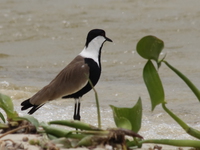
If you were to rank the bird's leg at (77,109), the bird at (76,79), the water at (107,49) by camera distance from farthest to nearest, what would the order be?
the water at (107,49) < the bird's leg at (77,109) < the bird at (76,79)

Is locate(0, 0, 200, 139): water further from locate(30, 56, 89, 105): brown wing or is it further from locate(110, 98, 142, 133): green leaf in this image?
locate(110, 98, 142, 133): green leaf

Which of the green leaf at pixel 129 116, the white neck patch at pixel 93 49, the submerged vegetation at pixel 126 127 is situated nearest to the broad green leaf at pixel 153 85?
the submerged vegetation at pixel 126 127

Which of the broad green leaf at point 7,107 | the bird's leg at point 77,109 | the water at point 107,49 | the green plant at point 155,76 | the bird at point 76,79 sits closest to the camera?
the green plant at point 155,76

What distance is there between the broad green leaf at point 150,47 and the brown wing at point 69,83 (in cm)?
182

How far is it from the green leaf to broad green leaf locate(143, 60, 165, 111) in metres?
0.10

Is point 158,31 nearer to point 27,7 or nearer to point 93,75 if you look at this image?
point 27,7

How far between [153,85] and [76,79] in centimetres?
189

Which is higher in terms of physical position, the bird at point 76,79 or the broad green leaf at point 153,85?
the broad green leaf at point 153,85

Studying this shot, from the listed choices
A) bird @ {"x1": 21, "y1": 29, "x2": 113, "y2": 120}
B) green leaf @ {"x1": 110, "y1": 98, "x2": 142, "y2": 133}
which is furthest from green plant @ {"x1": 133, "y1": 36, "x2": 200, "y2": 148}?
bird @ {"x1": 21, "y1": 29, "x2": 113, "y2": 120}

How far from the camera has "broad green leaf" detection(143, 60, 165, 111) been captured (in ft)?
A: 9.98

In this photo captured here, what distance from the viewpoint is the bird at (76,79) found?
4.80 metres

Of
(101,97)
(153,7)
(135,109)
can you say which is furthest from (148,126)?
(153,7)

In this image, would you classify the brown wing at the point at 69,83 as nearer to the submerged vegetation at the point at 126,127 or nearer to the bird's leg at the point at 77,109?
the bird's leg at the point at 77,109

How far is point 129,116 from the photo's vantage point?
3096 millimetres
